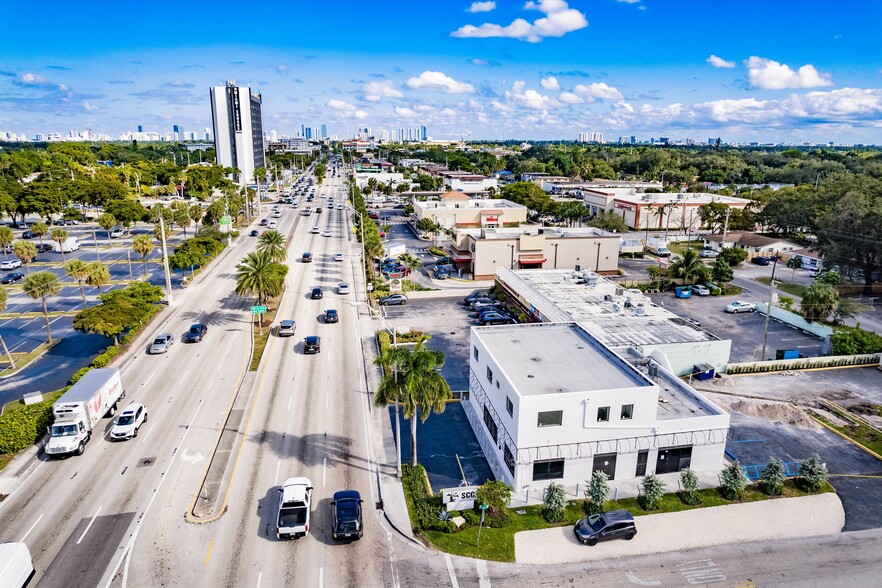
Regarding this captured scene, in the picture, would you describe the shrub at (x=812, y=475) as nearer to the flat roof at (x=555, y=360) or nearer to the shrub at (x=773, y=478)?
the shrub at (x=773, y=478)

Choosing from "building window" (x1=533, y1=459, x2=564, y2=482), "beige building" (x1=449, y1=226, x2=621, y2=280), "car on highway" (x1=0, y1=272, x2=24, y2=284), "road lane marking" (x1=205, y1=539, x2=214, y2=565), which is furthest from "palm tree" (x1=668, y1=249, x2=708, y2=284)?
"car on highway" (x1=0, y1=272, x2=24, y2=284)

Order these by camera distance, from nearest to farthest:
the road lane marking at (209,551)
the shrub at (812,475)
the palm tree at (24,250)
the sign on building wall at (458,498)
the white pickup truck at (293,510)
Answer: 1. the road lane marking at (209,551)
2. the white pickup truck at (293,510)
3. the sign on building wall at (458,498)
4. the shrub at (812,475)
5. the palm tree at (24,250)

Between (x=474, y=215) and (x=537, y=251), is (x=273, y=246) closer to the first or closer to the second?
(x=537, y=251)

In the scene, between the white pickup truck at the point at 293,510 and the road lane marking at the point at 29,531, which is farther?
the road lane marking at the point at 29,531

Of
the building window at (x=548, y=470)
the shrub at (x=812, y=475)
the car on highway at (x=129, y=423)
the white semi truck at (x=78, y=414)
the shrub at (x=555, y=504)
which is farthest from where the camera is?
the car on highway at (x=129, y=423)

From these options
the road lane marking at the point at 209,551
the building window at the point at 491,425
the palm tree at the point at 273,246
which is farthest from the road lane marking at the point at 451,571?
→ the palm tree at the point at 273,246

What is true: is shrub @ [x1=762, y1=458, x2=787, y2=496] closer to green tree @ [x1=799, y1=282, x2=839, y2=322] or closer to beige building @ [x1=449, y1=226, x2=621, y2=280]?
green tree @ [x1=799, y1=282, x2=839, y2=322]

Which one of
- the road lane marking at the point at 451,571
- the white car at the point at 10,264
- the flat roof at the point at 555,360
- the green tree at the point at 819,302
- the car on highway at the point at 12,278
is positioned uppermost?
the flat roof at the point at 555,360
